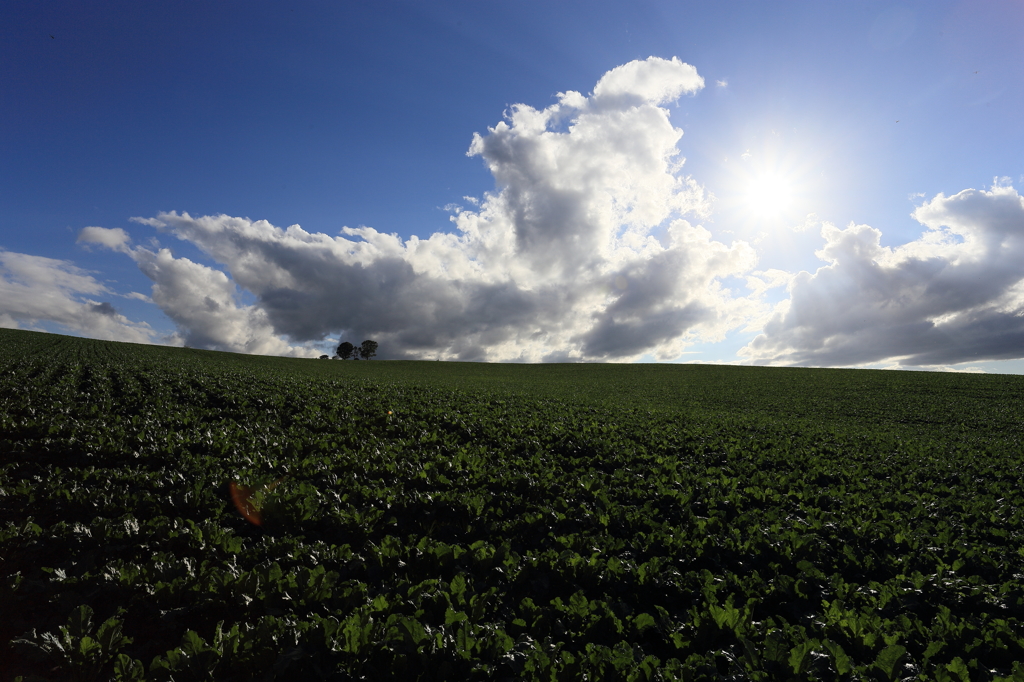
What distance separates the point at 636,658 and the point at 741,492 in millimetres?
7176

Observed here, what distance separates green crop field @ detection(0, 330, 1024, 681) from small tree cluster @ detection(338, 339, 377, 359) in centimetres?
12535

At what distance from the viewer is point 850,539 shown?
806 centimetres

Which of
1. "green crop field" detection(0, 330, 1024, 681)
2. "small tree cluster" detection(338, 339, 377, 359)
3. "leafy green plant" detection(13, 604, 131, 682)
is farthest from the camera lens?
"small tree cluster" detection(338, 339, 377, 359)

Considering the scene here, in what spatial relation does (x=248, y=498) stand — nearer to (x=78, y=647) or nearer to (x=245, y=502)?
(x=245, y=502)

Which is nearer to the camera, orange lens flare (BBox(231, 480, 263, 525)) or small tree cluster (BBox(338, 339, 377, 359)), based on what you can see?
orange lens flare (BBox(231, 480, 263, 525))

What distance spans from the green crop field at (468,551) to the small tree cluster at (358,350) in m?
125

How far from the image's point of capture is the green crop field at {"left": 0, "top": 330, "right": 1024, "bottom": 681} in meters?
4.17

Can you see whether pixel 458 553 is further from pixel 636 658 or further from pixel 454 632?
pixel 636 658

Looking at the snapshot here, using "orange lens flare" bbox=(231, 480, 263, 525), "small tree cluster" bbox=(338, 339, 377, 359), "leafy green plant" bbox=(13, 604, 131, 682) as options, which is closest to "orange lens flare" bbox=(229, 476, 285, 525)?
"orange lens flare" bbox=(231, 480, 263, 525)

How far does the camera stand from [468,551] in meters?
6.38

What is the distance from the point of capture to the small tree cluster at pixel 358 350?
135 m

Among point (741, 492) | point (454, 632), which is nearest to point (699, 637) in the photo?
point (454, 632)

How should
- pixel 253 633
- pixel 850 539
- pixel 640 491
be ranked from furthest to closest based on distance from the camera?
1. pixel 640 491
2. pixel 850 539
3. pixel 253 633

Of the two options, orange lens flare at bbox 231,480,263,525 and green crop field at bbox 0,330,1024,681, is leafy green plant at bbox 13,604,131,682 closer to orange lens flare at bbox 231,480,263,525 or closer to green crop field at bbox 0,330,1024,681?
green crop field at bbox 0,330,1024,681
